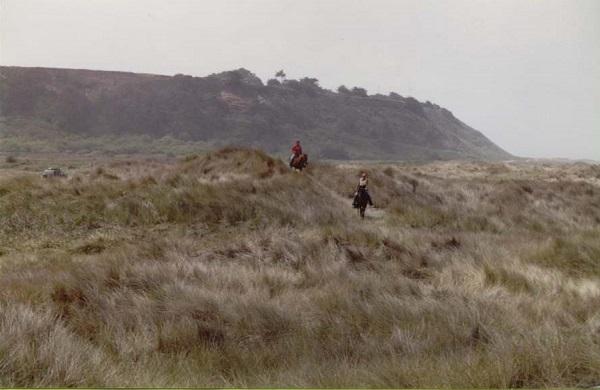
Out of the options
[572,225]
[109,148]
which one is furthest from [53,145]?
[572,225]

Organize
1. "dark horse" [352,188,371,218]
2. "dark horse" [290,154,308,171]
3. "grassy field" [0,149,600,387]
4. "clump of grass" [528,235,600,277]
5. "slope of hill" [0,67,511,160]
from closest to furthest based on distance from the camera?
1. "grassy field" [0,149,600,387]
2. "clump of grass" [528,235,600,277]
3. "dark horse" [352,188,371,218]
4. "dark horse" [290,154,308,171]
5. "slope of hill" [0,67,511,160]

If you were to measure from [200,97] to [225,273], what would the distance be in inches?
2499

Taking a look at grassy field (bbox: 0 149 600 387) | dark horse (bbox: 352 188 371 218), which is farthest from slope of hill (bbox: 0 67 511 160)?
grassy field (bbox: 0 149 600 387)

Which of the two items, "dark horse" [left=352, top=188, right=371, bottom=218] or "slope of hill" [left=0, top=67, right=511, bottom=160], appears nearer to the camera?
"dark horse" [left=352, top=188, right=371, bottom=218]

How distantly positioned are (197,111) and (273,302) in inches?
2476

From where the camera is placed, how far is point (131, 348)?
3.80 metres

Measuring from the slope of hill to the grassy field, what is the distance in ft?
146

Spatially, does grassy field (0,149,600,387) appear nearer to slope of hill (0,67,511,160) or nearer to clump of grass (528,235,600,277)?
clump of grass (528,235,600,277)

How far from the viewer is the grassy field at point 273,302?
327cm

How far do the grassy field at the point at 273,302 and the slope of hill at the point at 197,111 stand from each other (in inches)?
1757

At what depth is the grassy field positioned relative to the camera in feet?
10.7

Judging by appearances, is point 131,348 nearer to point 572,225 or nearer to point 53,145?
point 572,225

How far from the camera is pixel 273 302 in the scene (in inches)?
198

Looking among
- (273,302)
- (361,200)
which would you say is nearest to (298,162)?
(361,200)
